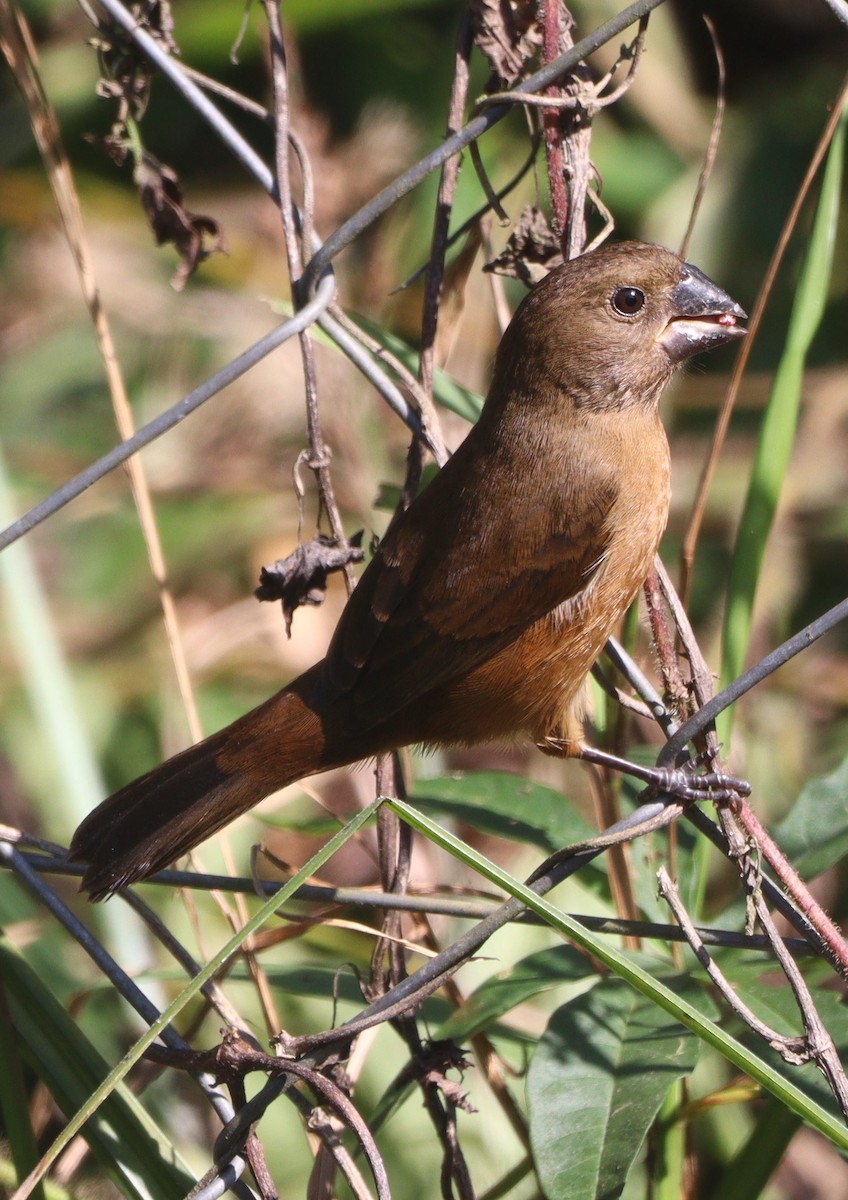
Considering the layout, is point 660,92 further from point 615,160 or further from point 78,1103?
point 78,1103

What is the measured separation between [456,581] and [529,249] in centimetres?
59

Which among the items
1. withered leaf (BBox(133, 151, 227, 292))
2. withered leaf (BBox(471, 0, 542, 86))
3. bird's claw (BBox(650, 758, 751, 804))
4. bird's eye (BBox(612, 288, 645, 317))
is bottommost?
bird's claw (BBox(650, 758, 751, 804))

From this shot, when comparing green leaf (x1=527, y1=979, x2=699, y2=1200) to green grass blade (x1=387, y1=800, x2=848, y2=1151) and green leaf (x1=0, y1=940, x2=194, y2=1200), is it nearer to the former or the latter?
green grass blade (x1=387, y1=800, x2=848, y2=1151)

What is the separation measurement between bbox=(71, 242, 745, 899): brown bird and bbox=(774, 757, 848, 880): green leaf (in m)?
0.37

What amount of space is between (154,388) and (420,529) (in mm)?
2508

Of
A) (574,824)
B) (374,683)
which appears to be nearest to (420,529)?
(374,683)

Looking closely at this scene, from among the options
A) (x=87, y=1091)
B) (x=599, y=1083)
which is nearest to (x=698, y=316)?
(x=599, y=1083)

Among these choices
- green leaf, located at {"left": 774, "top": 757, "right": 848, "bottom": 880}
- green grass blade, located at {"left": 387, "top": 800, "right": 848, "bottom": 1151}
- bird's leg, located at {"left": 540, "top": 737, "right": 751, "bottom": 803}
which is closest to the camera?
green grass blade, located at {"left": 387, "top": 800, "right": 848, "bottom": 1151}

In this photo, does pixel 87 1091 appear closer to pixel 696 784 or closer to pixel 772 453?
pixel 696 784

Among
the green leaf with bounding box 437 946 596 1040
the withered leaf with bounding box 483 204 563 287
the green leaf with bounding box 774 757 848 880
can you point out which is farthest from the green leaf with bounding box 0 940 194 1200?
the withered leaf with bounding box 483 204 563 287

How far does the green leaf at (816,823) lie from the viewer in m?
2.07

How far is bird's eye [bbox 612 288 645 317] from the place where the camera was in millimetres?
2457

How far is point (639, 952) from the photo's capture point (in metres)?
2.11

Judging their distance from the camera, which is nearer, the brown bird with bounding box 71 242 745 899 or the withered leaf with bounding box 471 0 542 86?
the withered leaf with bounding box 471 0 542 86
